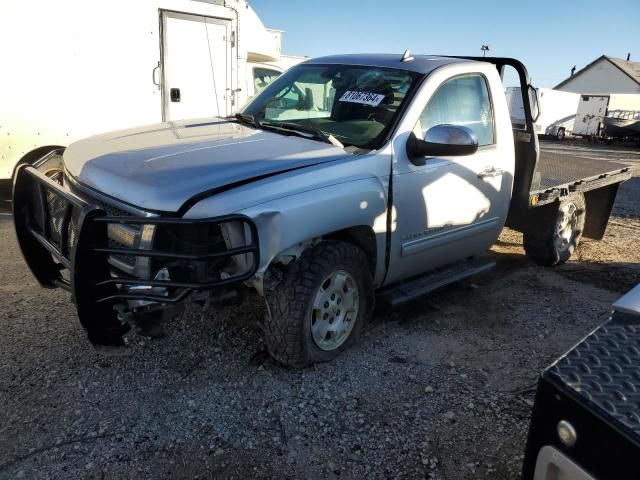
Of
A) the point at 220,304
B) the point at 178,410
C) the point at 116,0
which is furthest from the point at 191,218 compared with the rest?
the point at 116,0

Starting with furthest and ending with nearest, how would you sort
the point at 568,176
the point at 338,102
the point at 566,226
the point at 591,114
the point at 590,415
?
the point at 591,114
the point at 566,226
the point at 568,176
the point at 338,102
the point at 590,415

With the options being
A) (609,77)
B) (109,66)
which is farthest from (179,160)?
(609,77)

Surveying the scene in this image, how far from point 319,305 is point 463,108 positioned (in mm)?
1954

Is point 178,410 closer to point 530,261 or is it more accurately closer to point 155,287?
point 155,287

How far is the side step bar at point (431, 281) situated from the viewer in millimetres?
3723

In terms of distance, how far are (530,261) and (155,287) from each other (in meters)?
4.43

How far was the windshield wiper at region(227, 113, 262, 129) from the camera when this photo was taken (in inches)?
156

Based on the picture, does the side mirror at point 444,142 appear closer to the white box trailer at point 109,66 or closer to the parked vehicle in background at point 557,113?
the white box trailer at point 109,66

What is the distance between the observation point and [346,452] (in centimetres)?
263

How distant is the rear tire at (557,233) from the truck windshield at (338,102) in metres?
2.52

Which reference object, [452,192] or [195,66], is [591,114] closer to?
[195,66]

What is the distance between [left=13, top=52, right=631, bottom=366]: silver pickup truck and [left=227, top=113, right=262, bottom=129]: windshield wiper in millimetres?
37

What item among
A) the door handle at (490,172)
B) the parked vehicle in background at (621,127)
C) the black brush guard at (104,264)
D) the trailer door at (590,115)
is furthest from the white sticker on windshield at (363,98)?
the trailer door at (590,115)

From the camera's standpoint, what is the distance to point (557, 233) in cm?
546
